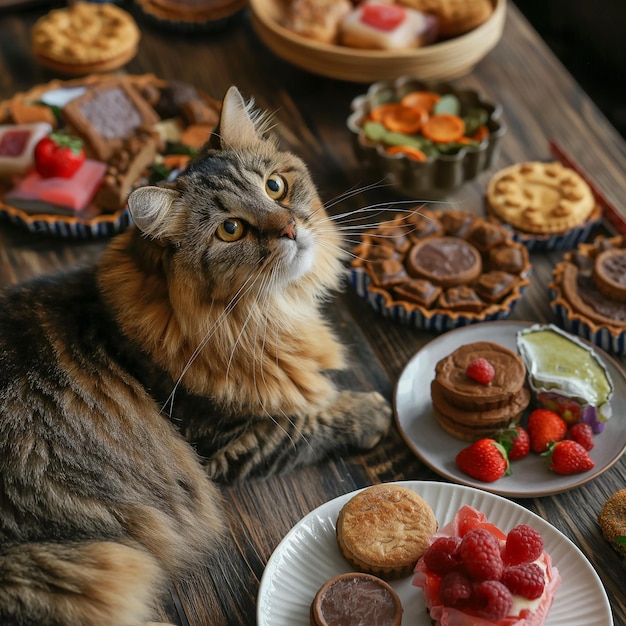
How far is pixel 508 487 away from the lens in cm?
172

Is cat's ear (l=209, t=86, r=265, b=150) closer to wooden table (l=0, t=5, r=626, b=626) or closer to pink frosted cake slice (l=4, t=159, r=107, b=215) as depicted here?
wooden table (l=0, t=5, r=626, b=626)

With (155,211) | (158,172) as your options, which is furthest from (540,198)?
(155,211)

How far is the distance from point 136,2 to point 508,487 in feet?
8.07

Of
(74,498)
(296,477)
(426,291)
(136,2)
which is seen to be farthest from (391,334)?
(136,2)

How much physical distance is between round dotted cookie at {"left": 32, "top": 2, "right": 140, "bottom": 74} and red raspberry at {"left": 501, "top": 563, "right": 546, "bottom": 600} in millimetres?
2255

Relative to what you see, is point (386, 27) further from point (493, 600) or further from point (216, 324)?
point (493, 600)

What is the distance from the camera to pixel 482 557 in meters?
1.35

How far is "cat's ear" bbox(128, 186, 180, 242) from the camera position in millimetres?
1481

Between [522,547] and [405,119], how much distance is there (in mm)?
1464

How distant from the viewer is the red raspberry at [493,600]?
4.35 feet

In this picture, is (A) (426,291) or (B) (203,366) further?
(A) (426,291)

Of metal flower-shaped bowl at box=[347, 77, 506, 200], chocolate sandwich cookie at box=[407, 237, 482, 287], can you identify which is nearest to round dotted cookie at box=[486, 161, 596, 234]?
metal flower-shaped bowl at box=[347, 77, 506, 200]

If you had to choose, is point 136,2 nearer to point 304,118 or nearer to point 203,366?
point 304,118

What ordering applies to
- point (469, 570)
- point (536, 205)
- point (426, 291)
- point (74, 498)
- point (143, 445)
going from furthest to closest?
point (536, 205)
point (426, 291)
point (143, 445)
point (74, 498)
point (469, 570)
